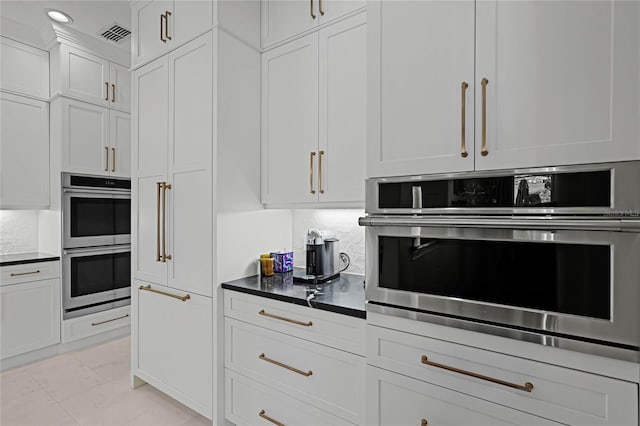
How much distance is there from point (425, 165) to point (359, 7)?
101cm

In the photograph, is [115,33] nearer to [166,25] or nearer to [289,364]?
[166,25]

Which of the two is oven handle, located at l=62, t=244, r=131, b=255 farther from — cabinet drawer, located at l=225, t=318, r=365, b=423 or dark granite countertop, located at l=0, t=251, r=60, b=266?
cabinet drawer, located at l=225, t=318, r=365, b=423

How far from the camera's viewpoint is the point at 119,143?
3.60 meters

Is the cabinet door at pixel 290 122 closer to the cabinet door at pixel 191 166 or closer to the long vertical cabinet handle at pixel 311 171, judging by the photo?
the long vertical cabinet handle at pixel 311 171

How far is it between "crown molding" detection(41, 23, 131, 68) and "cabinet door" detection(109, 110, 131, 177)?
555 mm

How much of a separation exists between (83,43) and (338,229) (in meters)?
3.10

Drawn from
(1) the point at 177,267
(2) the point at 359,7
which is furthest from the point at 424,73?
(1) the point at 177,267

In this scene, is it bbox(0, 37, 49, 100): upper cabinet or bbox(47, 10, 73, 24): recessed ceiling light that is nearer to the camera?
bbox(47, 10, 73, 24): recessed ceiling light

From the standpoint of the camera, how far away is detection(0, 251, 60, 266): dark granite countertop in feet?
9.58

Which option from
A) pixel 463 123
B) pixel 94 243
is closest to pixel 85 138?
pixel 94 243

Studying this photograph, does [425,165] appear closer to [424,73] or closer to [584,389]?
[424,73]

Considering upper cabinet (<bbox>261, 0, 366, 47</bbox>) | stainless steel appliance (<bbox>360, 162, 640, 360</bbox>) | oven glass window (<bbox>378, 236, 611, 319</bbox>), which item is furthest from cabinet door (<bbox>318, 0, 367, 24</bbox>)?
oven glass window (<bbox>378, 236, 611, 319</bbox>)

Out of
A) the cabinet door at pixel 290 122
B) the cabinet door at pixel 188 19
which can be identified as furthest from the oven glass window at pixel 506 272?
the cabinet door at pixel 188 19

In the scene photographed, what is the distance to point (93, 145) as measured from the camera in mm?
3408
